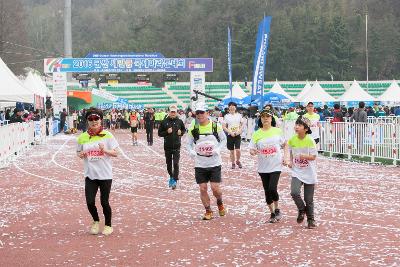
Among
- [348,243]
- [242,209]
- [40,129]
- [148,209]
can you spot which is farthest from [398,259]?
[40,129]

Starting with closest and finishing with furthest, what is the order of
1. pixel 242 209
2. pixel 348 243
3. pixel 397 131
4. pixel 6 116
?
pixel 348 243
pixel 242 209
pixel 397 131
pixel 6 116

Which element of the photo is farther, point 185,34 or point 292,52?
point 185,34

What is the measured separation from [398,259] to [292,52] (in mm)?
94219

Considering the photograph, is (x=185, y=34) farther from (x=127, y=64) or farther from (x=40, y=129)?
(x=40, y=129)

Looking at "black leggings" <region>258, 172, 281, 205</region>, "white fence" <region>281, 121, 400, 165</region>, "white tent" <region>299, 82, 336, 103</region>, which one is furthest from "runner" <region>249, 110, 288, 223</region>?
"white tent" <region>299, 82, 336, 103</region>

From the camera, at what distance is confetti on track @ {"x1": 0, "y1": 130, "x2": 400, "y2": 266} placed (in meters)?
8.19

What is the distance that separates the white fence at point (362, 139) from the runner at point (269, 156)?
1031cm

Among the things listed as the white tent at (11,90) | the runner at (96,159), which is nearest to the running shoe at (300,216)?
the runner at (96,159)

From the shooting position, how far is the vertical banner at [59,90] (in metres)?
54.5

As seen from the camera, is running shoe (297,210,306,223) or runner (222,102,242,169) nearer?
running shoe (297,210,306,223)

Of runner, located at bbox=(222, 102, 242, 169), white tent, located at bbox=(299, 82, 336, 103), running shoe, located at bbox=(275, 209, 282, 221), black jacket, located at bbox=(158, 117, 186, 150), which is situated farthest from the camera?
white tent, located at bbox=(299, 82, 336, 103)

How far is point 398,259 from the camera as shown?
7.93 meters

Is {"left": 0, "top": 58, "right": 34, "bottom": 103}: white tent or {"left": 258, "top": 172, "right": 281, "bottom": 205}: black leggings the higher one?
{"left": 0, "top": 58, "right": 34, "bottom": 103}: white tent

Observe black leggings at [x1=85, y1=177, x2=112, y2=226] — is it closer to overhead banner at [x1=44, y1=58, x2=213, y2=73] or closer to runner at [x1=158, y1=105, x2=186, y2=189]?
runner at [x1=158, y1=105, x2=186, y2=189]
